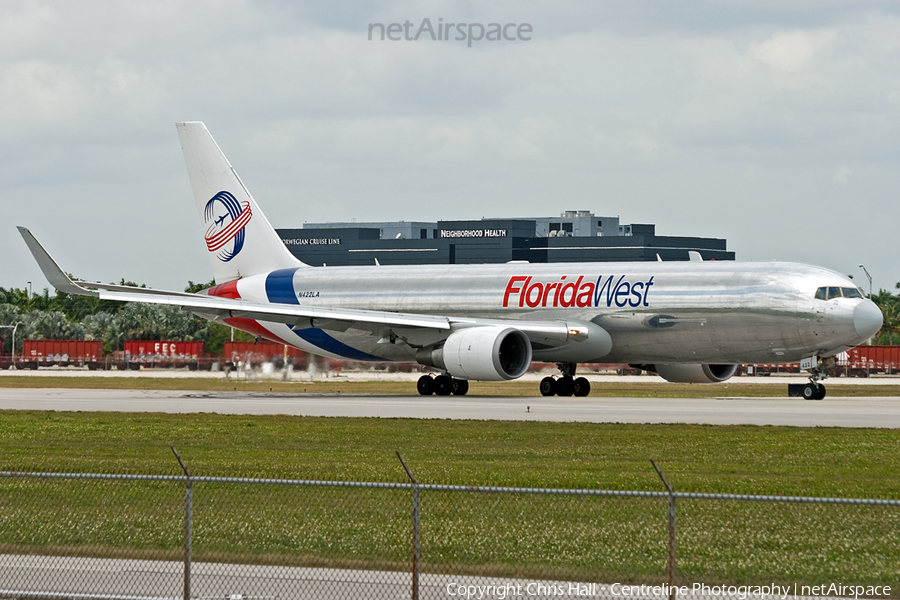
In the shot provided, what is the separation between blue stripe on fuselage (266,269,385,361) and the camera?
160 feet

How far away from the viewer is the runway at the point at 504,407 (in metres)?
30.8

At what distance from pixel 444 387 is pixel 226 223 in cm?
1379

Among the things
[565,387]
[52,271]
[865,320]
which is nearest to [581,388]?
[565,387]

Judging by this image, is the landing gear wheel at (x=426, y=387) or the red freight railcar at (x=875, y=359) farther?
the red freight railcar at (x=875, y=359)

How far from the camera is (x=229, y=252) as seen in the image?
51719 millimetres

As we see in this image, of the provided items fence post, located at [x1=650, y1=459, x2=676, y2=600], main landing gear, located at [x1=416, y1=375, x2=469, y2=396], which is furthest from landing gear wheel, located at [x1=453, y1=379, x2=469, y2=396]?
fence post, located at [x1=650, y1=459, x2=676, y2=600]

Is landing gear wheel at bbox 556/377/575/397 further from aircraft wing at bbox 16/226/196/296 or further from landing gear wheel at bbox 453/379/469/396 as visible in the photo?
aircraft wing at bbox 16/226/196/296

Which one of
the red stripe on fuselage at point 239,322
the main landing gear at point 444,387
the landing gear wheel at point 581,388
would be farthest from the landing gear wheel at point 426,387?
the red stripe on fuselage at point 239,322

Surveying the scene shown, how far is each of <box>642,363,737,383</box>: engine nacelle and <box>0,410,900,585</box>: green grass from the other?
1825 cm

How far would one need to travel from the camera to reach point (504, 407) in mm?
35812

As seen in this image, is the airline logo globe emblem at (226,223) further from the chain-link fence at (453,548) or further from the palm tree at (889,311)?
the palm tree at (889,311)

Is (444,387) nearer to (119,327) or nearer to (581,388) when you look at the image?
(581,388)

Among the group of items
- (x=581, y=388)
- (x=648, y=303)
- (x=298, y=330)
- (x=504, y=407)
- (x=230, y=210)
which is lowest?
(x=504, y=407)

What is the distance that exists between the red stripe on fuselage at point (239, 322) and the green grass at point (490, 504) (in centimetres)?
2352
